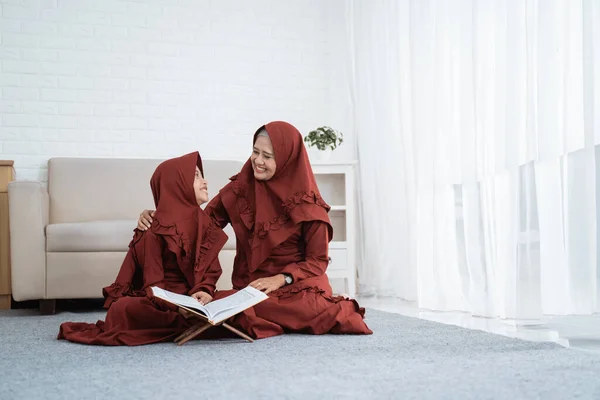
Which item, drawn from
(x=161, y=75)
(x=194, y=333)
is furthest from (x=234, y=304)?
(x=161, y=75)

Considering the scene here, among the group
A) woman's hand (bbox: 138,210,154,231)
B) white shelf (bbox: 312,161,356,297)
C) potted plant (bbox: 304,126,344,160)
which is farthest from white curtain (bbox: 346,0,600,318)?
woman's hand (bbox: 138,210,154,231)

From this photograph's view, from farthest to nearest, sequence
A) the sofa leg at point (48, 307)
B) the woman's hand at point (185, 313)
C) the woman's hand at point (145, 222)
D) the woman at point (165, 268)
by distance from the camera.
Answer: the sofa leg at point (48, 307) → the woman's hand at point (145, 222) → the woman at point (165, 268) → the woman's hand at point (185, 313)

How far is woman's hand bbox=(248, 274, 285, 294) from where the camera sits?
242cm

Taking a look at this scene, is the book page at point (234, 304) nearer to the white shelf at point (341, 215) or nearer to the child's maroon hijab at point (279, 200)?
the child's maroon hijab at point (279, 200)

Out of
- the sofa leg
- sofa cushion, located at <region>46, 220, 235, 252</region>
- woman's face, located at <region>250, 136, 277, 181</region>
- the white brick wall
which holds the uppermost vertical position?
the white brick wall

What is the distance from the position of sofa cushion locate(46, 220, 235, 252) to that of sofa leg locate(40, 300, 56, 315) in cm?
28

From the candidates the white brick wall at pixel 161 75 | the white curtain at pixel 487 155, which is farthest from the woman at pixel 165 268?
the white brick wall at pixel 161 75

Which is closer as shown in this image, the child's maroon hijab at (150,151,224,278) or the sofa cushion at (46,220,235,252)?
the child's maroon hijab at (150,151,224,278)

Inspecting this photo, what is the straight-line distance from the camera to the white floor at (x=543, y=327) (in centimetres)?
227

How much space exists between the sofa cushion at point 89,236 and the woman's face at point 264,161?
1249 mm

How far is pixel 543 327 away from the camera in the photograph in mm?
2598

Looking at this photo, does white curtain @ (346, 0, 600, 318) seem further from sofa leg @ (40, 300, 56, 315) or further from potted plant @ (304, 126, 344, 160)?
sofa leg @ (40, 300, 56, 315)

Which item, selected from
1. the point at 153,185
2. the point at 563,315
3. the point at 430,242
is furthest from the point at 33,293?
the point at 563,315

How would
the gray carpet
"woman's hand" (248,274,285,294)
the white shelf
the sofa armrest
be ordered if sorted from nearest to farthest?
1. the gray carpet
2. "woman's hand" (248,274,285,294)
3. the sofa armrest
4. the white shelf
